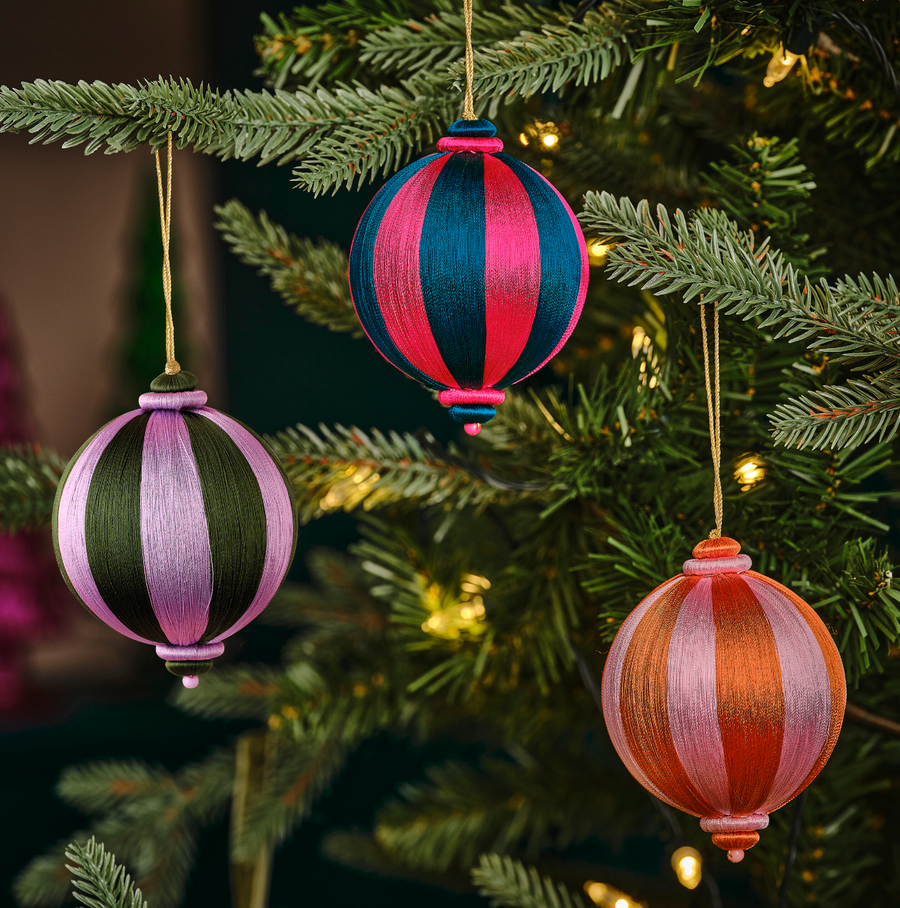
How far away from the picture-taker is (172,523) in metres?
0.40

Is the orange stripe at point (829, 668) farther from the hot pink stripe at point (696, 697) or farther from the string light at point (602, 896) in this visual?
the string light at point (602, 896)

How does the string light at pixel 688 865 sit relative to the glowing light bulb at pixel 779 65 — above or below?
below

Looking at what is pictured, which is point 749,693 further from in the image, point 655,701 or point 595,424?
point 595,424

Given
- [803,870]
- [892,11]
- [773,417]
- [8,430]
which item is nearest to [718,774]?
[773,417]

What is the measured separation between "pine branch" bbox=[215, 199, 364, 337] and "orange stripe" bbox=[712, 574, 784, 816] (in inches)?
12.0

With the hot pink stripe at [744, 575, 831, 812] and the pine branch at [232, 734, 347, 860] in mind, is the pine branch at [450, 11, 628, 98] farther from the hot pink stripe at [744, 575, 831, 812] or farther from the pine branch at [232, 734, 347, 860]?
the pine branch at [232, 734, 347, 860]

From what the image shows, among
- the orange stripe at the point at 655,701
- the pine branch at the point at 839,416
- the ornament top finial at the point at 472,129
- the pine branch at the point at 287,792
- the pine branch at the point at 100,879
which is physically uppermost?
the ornament top finial at the point at 472,129

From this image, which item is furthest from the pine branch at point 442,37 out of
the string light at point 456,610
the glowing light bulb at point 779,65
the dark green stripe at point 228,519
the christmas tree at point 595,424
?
the string light at point 456,610

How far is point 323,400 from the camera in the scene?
1482 millimetres

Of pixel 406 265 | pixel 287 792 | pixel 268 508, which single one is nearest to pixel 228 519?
pixel 268 508

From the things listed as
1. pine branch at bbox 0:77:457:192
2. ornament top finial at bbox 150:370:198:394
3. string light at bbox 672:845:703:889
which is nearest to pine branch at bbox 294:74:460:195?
pine branch at bbox 0:77:457:192

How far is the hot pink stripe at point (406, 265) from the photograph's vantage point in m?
0.39

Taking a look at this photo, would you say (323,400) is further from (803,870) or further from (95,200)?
(803,870)

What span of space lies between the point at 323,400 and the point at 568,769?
2.84 ft
